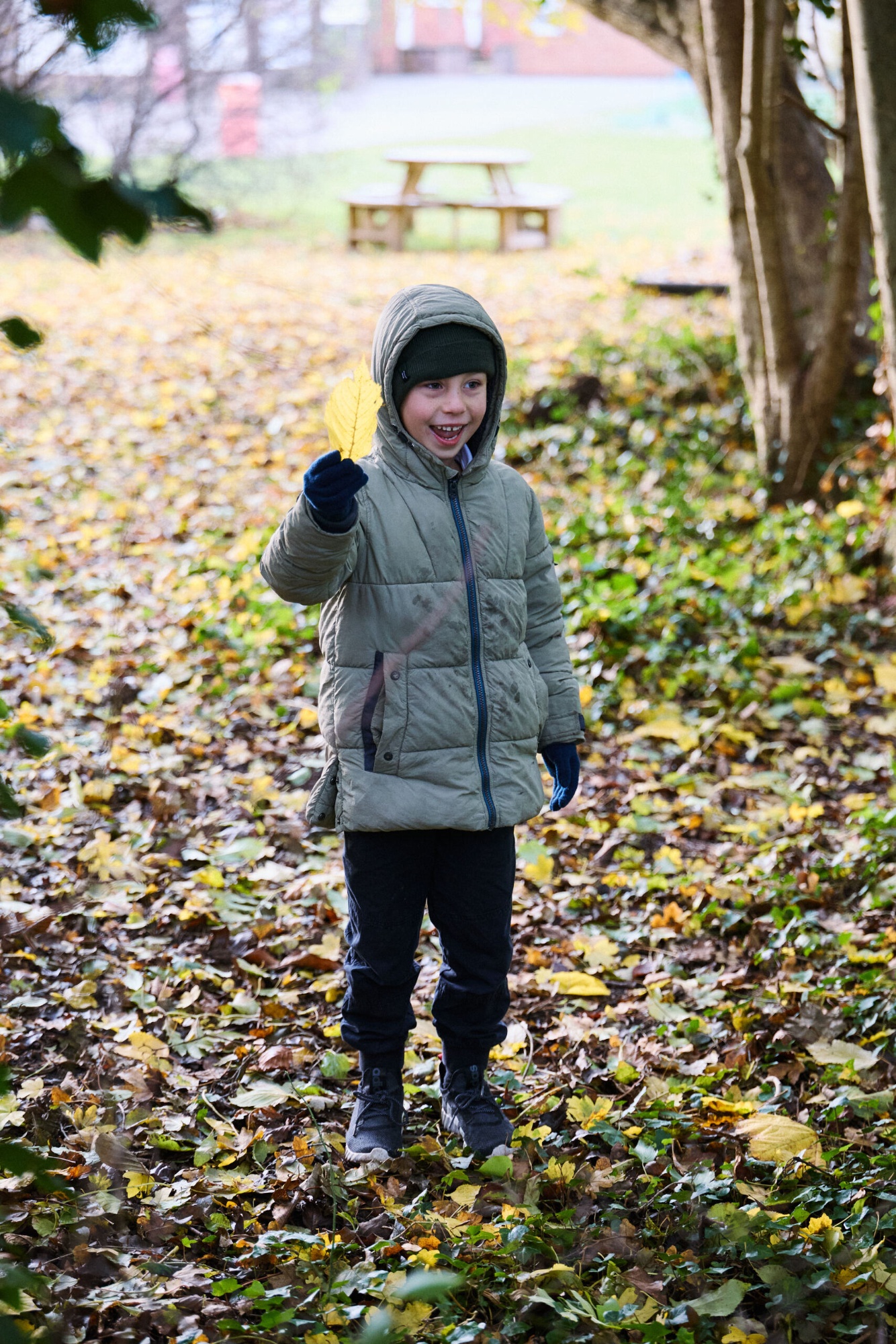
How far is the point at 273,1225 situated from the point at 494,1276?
47cm

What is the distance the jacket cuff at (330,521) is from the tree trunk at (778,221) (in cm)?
412

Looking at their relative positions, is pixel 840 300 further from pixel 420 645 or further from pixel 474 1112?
pixel 474 1112

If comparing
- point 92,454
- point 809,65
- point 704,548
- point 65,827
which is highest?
point 809,65

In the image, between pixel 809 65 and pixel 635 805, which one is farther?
pixel 809 65

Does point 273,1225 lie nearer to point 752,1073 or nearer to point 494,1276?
point 494,1276

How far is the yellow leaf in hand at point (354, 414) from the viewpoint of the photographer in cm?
222

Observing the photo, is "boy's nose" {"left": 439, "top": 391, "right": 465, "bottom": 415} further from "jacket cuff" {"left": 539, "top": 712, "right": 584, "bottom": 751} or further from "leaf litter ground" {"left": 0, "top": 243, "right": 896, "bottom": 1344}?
"jacket cuff" {"left": 539, "top": 712, "right": 584, "bottom": 751}

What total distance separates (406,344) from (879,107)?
250 cm

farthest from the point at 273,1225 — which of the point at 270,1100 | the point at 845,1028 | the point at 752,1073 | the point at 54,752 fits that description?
the point at 54,752

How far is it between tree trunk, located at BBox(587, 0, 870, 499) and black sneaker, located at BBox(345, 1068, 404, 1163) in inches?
178

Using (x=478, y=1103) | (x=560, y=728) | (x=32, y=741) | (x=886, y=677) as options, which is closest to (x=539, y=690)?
(x=560, y=728)

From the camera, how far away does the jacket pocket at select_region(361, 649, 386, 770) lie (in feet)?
7.95

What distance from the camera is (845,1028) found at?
3.04 metres

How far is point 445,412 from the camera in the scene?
7.95ft
